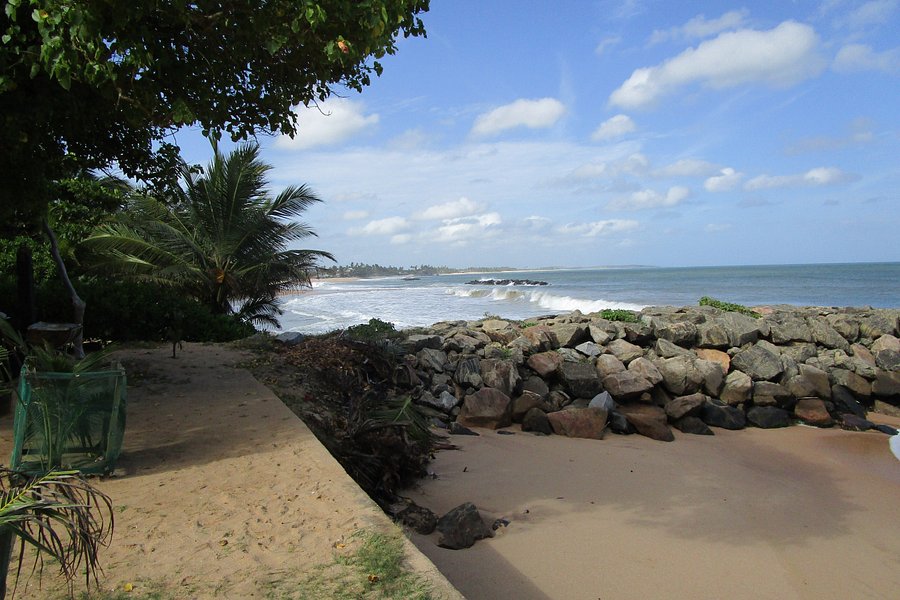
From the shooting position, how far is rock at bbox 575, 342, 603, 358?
10578 millimetres

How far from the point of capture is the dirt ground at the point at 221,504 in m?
3.11

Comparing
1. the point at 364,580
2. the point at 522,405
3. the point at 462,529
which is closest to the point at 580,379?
the point at 522,405

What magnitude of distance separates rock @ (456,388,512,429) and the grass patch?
5.24 meters

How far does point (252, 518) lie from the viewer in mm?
3838

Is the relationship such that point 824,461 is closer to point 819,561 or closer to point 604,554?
point 819,561

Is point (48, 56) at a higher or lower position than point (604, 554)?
higher

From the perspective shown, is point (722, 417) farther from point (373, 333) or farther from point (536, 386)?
point (373, 333)

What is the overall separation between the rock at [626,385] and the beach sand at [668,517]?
3.91 ft

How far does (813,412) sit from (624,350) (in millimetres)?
2990

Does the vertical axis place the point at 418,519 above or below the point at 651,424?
above

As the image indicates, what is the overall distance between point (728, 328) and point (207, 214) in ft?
38.4

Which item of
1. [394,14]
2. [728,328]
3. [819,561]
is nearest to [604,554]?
[819,561]

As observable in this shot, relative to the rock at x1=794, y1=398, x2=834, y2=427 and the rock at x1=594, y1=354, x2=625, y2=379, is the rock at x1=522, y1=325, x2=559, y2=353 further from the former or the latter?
the rock at x1=794, y1=398, x2=834, y2=427

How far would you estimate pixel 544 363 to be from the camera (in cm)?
998
